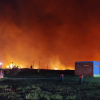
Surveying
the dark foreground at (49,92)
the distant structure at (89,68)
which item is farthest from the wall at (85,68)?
the dark foreground at (49,92)

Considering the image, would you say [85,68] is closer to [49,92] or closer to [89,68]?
[89,68]

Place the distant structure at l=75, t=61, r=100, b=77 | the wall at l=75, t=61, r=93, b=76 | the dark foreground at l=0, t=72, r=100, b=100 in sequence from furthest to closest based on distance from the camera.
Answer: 1. the wall at l=75, t=61, r=93, b=76
2. the distant structure at l=75, t=61, r=100, b=77
3. the dark foreground at l=0, t=72, r=100, b=100

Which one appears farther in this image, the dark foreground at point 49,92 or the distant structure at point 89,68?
the distant structure at point 89,68

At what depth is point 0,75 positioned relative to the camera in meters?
21.3

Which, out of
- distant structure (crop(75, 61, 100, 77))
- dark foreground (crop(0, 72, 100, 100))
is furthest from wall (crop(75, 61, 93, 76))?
dark foreground (crop(0, 72, 100, 100))

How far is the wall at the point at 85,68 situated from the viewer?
28.1 meters

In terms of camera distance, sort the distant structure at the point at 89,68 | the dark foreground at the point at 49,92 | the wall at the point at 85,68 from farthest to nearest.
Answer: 1. the wall at the point at 85,68
2. the distant structure at the point at 89,68
3. the dark foreground at the point at 49,92

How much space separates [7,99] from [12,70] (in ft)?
67.5

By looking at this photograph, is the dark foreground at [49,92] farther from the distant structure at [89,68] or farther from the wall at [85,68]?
the wall at [85,68]

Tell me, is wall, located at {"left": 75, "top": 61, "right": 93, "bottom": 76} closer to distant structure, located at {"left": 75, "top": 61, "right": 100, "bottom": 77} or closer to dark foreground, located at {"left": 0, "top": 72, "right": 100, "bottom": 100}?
distant structure, located at {"left": 75, "top": 61, "right": 100, "bottom": 77}

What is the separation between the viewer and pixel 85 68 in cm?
2905

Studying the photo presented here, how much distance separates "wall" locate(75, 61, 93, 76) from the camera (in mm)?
28120

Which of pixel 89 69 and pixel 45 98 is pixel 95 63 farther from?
pixel 45 98

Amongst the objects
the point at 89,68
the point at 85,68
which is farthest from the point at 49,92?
the point at 85,68
